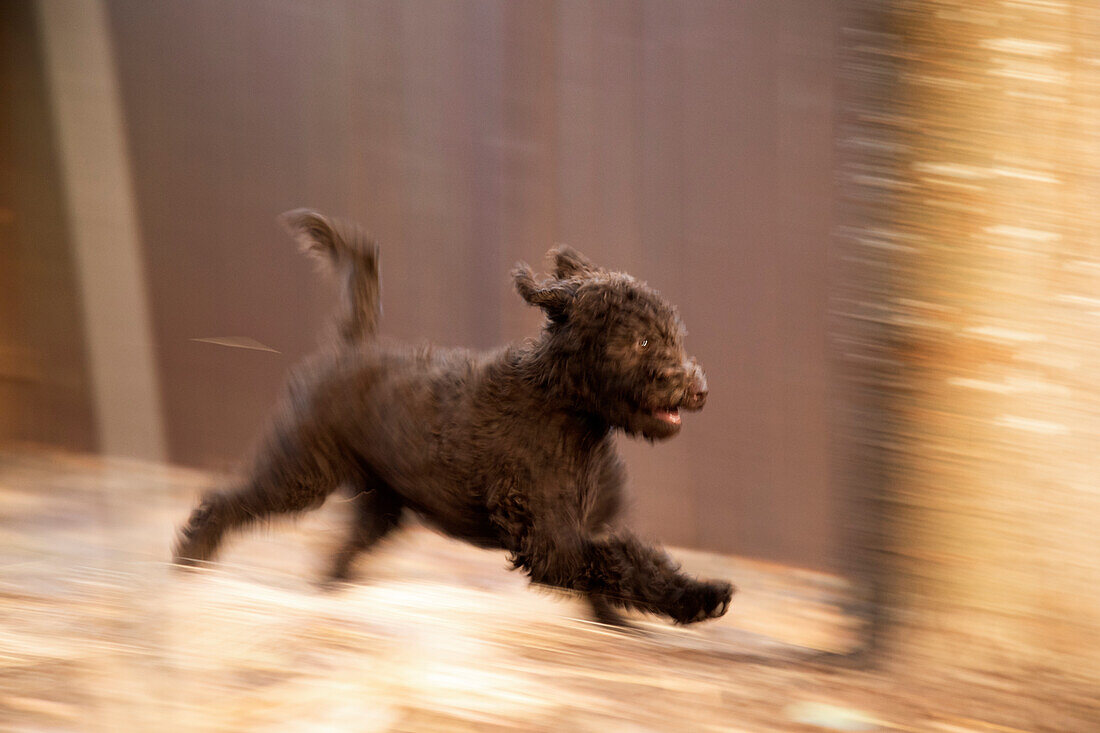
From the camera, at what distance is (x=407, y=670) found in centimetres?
249

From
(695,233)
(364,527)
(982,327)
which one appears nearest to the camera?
(982,327)

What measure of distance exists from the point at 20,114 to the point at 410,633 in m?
6.54

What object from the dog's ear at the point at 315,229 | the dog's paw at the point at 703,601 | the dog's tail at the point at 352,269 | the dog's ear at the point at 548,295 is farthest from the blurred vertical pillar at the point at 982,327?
the dog's ear at the point at 315,229

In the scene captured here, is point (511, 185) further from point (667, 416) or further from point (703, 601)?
point (703, 601)

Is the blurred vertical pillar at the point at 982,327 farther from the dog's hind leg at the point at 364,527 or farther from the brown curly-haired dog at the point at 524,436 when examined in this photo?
the dog's hind leg at the point at 364,527

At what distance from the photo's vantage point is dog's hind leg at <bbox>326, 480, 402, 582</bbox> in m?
4.39

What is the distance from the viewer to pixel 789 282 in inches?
221

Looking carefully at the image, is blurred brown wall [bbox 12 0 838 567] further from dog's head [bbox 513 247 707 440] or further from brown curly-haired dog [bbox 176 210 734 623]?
dog's head [bbox 513 247 707 440]

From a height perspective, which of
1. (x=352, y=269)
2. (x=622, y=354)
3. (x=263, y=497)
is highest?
(x=352, y=269)

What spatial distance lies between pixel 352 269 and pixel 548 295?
1015 mm

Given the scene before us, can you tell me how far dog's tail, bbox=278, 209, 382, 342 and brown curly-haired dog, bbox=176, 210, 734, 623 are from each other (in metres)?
0.11

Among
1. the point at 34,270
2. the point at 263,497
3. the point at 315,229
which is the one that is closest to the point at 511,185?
the point at 315,229

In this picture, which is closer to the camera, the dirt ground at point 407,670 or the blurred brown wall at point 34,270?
the dirt ground at point 407,670

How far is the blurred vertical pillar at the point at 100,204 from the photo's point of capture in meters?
7.48
